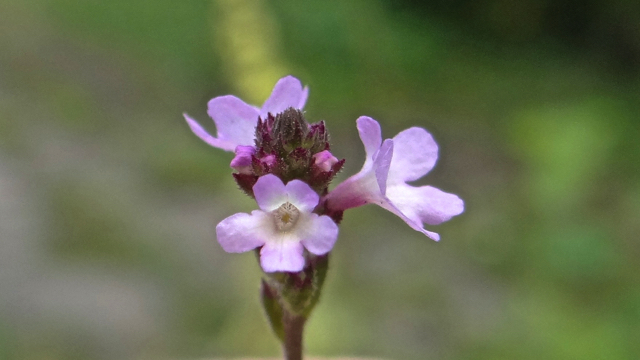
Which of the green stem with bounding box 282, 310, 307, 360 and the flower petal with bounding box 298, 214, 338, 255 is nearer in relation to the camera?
the flower petal with bounding box 298, 214, 338, 255

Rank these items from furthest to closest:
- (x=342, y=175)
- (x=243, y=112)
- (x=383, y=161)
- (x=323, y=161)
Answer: (x=342, y=175), (x=243, y=112), (x=323, y=161), (x=383, y=161)

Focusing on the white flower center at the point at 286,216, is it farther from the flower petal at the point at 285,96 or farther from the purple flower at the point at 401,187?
the flower petal at the point at 285,96

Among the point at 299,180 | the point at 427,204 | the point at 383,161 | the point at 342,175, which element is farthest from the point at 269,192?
the point at 342,175

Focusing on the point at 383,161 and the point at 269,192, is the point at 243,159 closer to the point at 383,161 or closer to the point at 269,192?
the point at 269,192

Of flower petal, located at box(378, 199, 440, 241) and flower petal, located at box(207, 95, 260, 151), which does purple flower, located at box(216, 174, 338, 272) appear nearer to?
flower petal, located at box(378, 199, 440, 241)

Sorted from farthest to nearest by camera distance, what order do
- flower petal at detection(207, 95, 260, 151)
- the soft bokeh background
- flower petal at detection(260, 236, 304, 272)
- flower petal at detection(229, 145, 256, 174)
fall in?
1. the soft bokeh background
2. flower petal at detection(207, 95, 260, 151)
3. flower petal at detection(229, 145, 256, 174)
4. flower petal at detection(260, 236, 304, 272)

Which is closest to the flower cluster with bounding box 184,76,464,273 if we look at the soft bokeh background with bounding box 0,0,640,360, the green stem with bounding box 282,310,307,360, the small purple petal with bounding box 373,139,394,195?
the small purple petal with bounding box 373,139,394,195

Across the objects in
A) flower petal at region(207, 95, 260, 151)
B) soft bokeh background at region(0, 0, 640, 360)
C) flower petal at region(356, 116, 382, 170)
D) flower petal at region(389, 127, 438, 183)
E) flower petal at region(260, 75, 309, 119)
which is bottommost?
flower petal at region(356, 116, 382, 170)
